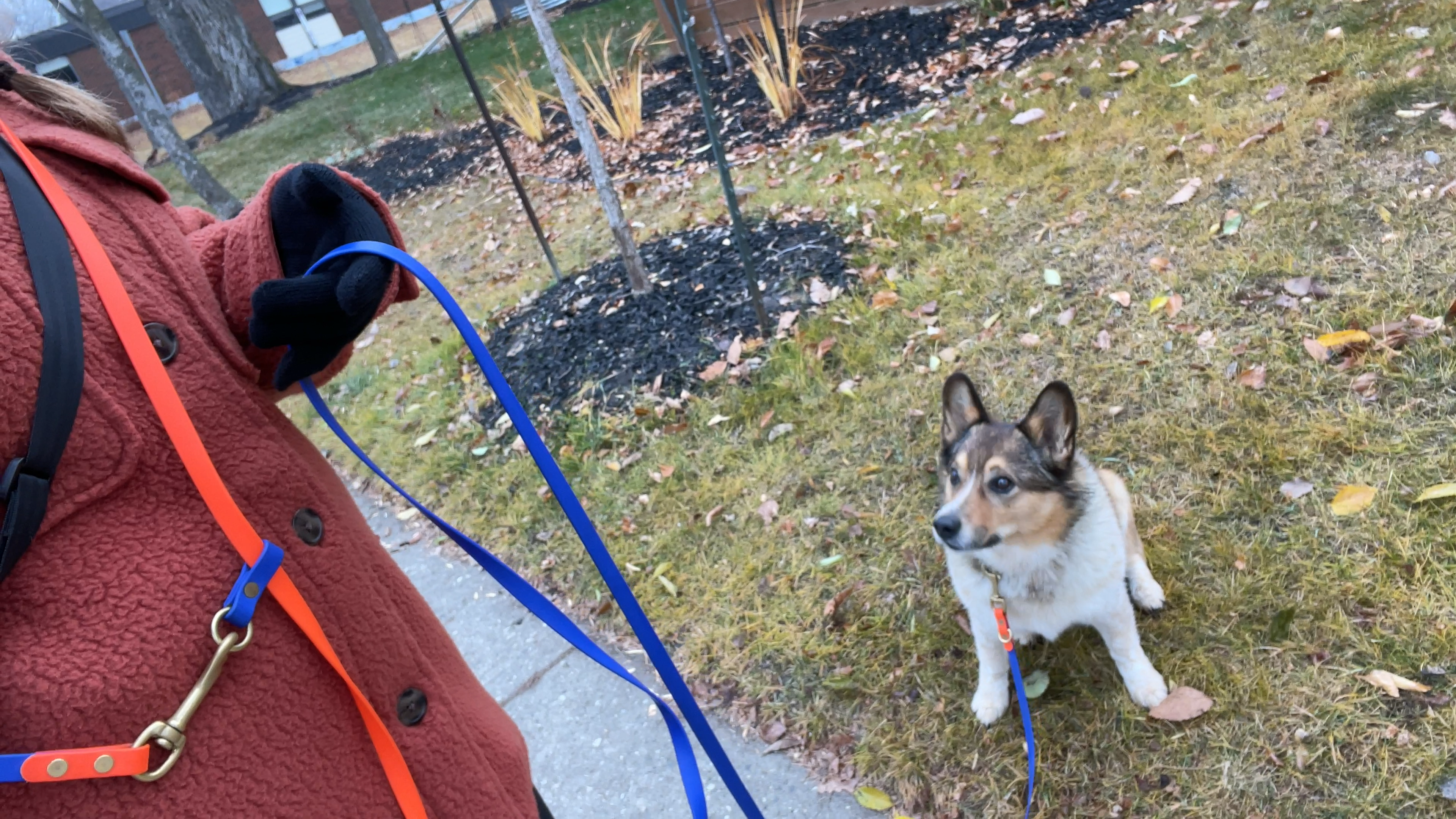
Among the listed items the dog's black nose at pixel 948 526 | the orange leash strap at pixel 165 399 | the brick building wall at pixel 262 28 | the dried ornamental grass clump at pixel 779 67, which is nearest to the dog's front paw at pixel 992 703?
the dog's black nose at pixel 948 526

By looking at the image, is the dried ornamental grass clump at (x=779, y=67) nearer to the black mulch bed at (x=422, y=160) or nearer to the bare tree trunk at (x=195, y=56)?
the black mulch bed at (x=422, y=160)

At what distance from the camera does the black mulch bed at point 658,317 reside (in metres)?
4.50

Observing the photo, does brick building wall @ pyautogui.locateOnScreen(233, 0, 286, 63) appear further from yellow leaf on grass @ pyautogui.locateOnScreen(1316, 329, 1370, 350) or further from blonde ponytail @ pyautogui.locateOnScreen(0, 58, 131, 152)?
yellow leaf on grass @ pyautogui.locateOnScreen(1316, 329, 1370, 350)

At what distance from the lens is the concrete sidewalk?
262 centimetres

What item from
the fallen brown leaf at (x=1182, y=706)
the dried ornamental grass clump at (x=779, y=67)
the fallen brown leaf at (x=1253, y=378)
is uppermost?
the dried ornamental grass clump at (x=779, y=67)

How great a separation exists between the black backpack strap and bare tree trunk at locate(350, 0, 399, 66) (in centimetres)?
1909

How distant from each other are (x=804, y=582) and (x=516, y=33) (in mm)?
13183

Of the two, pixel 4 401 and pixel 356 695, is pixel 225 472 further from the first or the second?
pixel 356 695

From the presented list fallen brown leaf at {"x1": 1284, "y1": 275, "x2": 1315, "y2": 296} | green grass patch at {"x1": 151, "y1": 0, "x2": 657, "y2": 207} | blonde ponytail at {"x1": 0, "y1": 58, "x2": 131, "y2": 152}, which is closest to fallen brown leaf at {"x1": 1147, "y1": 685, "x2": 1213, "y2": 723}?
fallen brown leaf at {"x1": 1284, "y1": 275, "x2": 1315, "y2": 296}

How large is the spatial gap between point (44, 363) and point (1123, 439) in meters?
3.33

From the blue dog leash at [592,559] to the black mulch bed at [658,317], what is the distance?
9.08 feet

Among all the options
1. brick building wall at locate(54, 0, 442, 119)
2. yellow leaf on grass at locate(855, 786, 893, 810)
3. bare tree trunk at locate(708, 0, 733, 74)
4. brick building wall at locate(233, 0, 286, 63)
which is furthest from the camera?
brick building wall at locate(233, 0, 286, 63)

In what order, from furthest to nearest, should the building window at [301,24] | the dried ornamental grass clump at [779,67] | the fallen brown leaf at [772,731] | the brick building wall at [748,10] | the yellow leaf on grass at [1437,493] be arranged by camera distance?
the building window at [301,24] < the brick building wall at [748,10] < the dried ornamental grass clump at [779,67] < the fallen brown leaf at [772,731] < the yellow leaf on grass at [1437,493]

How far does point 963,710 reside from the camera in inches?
102
